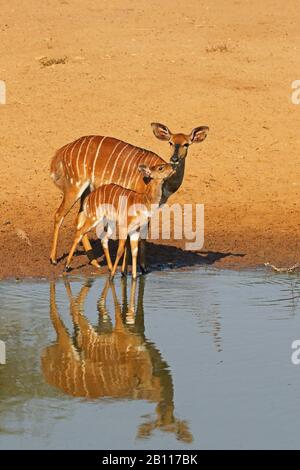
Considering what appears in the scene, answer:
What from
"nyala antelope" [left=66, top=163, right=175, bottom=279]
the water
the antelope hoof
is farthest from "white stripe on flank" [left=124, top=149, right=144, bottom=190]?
the water

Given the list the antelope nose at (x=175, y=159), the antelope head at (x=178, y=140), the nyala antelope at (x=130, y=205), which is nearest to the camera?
the nyala antelope at (x=130, y=205)

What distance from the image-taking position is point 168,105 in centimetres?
1989

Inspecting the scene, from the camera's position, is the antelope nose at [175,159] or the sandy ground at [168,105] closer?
the antelope nose at [175,159]

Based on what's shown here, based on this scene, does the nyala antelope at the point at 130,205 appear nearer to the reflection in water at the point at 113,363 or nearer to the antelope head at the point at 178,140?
the antelope head at the point at 178,140

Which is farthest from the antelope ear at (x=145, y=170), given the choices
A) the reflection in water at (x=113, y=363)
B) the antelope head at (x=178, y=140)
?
the reflection in water at (x=113, y=363)

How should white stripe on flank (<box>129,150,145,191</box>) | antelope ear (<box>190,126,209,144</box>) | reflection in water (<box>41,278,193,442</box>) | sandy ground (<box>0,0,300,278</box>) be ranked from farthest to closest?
sandy ground (<box>0,0,300,278</box>)
antelope ear (<box>190,126,209,144</box>)
white stripe on flank (<box>129,150,145,191</box>)
reflection in water (<box>41,278,193,442</box>)

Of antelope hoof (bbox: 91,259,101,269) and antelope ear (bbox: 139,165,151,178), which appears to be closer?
antelope ear (bbox: 139,165,151,178)

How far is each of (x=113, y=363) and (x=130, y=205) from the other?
351cm

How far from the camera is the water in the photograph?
7805mm

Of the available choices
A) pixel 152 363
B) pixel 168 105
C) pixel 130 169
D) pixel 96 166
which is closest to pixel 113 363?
pixel 152 363

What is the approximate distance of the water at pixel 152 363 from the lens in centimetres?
780

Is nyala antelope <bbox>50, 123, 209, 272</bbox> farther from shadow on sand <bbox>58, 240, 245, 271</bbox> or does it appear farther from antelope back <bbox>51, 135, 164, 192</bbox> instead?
shadow on sand <bbox>58, 240, 245, 271</bbox>

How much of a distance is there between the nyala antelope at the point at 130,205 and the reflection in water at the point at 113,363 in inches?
51.3

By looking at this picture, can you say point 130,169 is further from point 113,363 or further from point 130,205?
point 113,363
